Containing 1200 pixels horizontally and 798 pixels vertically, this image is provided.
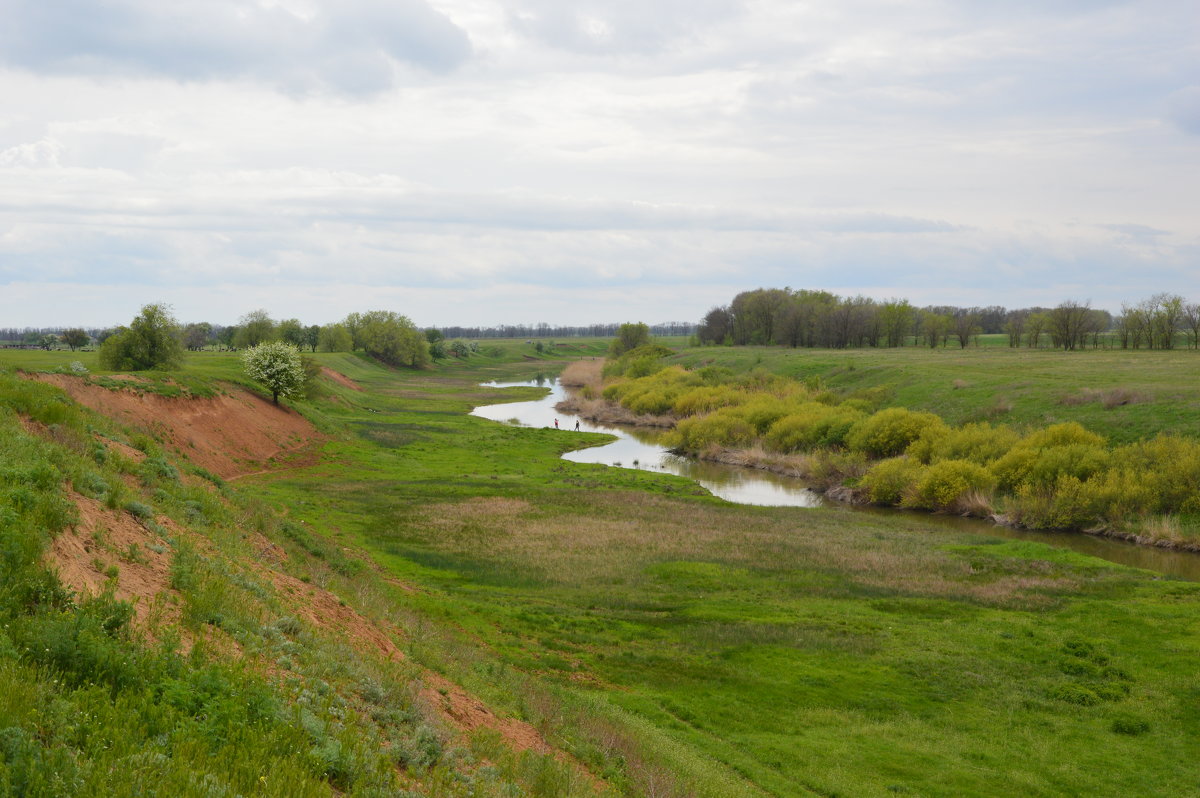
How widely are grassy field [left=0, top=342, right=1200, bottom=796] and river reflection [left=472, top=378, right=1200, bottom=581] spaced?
5.35 meters

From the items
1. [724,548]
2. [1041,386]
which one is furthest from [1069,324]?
Answer: [724,548]

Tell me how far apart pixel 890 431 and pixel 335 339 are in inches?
5024

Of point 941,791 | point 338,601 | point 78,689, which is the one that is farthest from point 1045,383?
point 78,689

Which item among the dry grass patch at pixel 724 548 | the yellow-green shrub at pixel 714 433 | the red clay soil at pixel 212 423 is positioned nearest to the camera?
the dry grass patch at pixel 724 548

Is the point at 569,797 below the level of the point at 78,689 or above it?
below

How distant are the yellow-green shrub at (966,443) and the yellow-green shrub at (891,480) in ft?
9.61

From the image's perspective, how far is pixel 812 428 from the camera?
6606cm

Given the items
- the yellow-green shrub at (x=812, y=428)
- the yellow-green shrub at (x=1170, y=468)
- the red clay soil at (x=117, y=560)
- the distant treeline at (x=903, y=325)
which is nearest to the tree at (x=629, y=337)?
the distant treeline at (x=903, y=325)

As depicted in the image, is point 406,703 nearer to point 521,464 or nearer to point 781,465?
point 521,464

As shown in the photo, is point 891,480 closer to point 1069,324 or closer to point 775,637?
point 775,637

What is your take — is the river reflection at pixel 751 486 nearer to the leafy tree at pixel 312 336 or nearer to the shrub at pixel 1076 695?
the shrub at pixel 1076 695

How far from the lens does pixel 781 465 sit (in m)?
64.9

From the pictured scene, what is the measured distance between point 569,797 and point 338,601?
26.3 ft

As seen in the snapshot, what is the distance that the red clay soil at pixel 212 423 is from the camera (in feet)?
128
